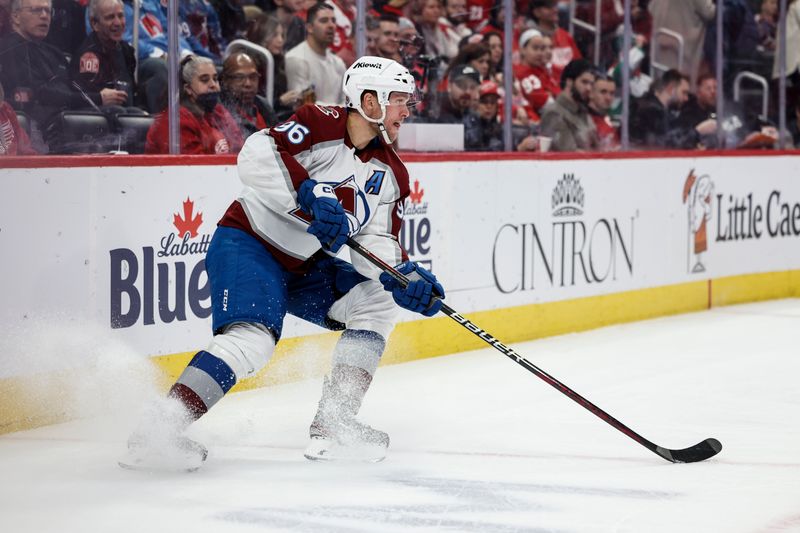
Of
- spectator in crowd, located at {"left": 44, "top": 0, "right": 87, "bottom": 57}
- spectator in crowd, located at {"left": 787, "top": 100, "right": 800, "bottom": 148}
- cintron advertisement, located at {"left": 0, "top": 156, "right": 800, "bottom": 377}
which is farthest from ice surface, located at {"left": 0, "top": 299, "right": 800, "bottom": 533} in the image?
spectator in crowd, located at {"left": 787, "top": 100, "right": 800, "bottom": 148}

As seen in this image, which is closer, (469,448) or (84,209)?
(469,448)

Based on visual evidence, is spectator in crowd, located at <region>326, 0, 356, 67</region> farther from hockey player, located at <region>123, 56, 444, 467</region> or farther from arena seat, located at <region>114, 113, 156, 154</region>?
hockey player, located at <region>123, 56, 444, 467</region>

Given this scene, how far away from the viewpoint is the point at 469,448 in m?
3.96

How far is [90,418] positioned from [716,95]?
16.7 feet

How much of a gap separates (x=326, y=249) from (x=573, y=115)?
12.1 feet

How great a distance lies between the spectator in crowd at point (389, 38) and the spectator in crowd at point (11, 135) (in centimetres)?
201

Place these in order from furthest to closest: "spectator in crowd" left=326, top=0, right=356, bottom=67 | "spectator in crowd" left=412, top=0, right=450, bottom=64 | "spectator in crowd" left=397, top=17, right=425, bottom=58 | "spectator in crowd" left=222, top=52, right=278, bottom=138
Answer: "spectator in crowd" left=412, top=0, right=450, bottom=64, "spectator in crowd" left=397, top=17, right=425, bottom=58, "spectator in crowd" left=326, top=0, right=356, bottom=67, "spectator in crowd" left=222, top=52, right=278, bottom=138

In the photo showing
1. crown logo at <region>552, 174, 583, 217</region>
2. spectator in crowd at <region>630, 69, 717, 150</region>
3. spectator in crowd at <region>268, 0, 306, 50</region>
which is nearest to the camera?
spectator in crowd at <region>268, 0, 306, 50</region>

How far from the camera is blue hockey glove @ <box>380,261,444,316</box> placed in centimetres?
367

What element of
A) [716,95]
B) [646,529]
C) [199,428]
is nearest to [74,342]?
[199,428]

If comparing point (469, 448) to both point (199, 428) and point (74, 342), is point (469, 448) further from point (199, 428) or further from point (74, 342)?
point (74, 342)

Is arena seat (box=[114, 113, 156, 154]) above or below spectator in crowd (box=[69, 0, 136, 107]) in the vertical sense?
below

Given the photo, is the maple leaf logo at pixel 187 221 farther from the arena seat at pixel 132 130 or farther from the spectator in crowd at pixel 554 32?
the spectator in crowd at pixel 554 32

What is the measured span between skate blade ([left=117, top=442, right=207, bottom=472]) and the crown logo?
11.8 ft
